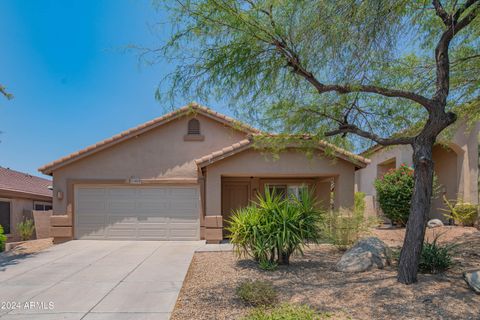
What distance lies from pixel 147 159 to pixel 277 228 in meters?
7.46

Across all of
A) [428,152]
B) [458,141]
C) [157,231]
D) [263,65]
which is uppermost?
[263,65]

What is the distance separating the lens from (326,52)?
19.2ft

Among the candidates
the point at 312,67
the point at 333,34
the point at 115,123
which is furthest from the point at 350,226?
the point at 115,123

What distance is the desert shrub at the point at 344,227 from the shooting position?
909 centimetres

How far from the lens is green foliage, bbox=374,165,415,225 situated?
13539 millimetres

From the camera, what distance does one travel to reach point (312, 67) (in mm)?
6172

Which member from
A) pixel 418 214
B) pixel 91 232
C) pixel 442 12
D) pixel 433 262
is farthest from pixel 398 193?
pixel 91 232

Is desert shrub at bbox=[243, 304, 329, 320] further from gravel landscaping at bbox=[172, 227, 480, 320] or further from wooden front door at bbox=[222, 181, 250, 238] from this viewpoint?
wooden front door at bbox=[222, 181, 250, 238]

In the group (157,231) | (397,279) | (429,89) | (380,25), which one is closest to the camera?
(380,25)

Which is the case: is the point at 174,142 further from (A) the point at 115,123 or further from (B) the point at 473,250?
(B) the point at 473,250

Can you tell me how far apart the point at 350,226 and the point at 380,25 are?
5.80 metres

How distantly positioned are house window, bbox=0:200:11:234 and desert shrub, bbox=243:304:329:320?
51.7 ft

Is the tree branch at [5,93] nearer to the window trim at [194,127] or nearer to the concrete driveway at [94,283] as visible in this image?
the concrete driveway at [94,283]

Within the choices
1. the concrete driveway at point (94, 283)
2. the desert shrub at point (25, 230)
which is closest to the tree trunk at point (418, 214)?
the concrete driveway at point (94, 283)
